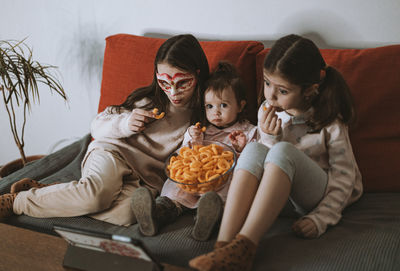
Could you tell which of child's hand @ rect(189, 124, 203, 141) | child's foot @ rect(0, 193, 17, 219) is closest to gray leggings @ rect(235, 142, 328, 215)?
child's hand @ rect(189, 124, 203, 141)

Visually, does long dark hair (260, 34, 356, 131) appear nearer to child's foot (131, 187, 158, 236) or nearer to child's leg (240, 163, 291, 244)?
child's leg (240, 163, 291, 244)

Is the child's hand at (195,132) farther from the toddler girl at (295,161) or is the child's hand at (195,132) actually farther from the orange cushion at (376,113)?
the orange cushion at (376,113)

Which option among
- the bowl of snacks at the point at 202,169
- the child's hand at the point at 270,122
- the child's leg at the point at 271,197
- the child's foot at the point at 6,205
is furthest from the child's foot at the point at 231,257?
the child's foot at the point at 6,205

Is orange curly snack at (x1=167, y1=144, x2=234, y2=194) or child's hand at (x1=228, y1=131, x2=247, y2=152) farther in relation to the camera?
child's hand at (x1=228, y1=131, x2=247, y2=152)

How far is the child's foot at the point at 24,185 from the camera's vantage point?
1412 millimetres

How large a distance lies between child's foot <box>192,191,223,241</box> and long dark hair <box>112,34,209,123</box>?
0.51m

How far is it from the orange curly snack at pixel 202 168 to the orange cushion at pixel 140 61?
35 cm

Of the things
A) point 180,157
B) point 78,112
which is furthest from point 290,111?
point 78,112

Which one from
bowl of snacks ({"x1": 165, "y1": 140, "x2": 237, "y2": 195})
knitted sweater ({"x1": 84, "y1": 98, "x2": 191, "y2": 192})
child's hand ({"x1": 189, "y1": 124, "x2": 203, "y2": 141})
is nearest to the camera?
bowl of snacks ({"x1": 165, "y1": 140, "x2": 237, "y2": 195})

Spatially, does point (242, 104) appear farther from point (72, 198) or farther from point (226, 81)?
point (72, 198)

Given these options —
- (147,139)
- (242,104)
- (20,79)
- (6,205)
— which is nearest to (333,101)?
(242,104)

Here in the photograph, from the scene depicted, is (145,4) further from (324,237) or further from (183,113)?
(324,237)

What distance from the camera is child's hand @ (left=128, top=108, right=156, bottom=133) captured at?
143 cm

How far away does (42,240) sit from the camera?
3.68ft
